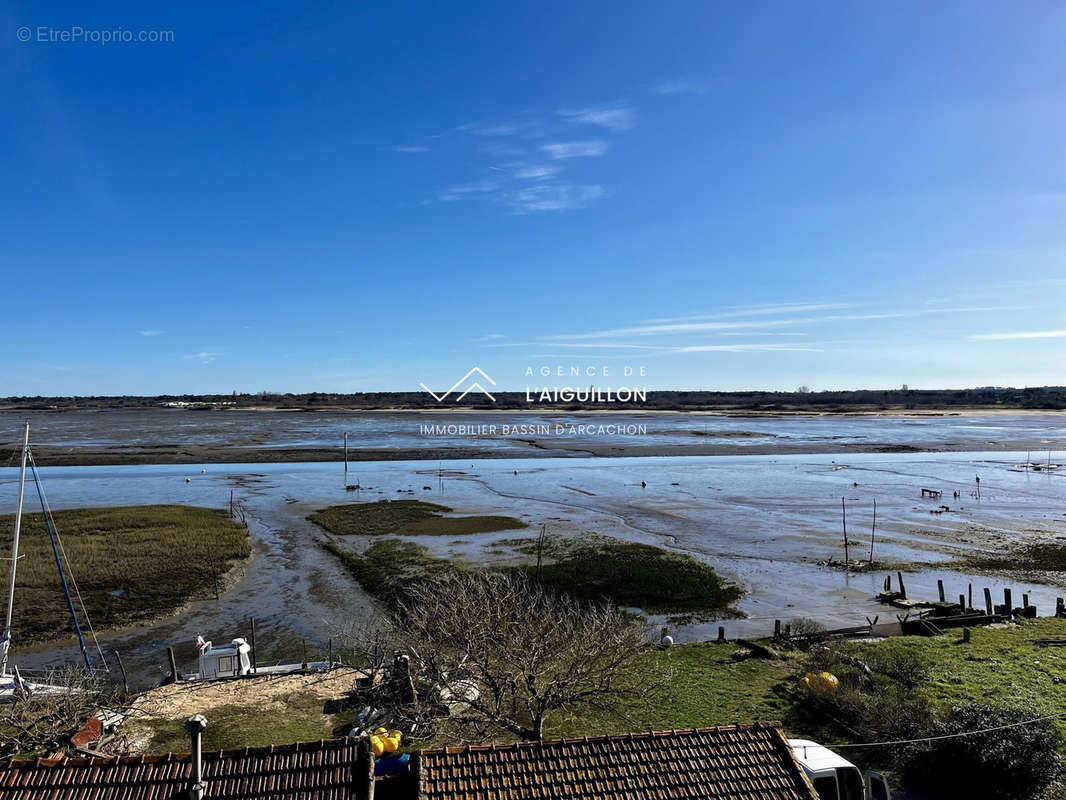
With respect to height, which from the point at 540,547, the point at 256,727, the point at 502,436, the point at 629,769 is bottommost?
the point at 256,727

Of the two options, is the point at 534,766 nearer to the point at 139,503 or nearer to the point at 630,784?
the point at 630,784

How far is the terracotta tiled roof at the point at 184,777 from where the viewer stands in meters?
9.63

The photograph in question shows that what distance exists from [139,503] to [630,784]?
56618 mm

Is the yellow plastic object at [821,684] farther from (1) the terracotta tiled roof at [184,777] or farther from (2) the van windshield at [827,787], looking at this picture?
→ (1) the terracotta tiled roof at [184,777]

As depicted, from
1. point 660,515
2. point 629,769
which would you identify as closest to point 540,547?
point 660,515

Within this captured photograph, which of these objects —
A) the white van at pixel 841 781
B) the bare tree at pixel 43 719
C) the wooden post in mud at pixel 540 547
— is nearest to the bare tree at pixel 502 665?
the white van at pixel 841 781

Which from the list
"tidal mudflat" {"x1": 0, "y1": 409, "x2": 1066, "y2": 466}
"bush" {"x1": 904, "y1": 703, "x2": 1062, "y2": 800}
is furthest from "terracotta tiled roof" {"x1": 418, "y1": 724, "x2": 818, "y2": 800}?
"tidal mudflat" {"x1": 0, "y1": 409, "x2": 1066, "y2": 466}

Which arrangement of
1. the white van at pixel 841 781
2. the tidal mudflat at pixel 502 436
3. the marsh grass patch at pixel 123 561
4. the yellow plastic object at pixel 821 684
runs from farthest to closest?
the tidal mudflat at pixel 502 436
the marsh grass patch at pixel 123 561
the yellow plastic object at pixel 821 684
the white van at pixel 841 781

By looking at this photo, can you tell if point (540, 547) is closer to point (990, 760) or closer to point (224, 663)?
point (224, 663)

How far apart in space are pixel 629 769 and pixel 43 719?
598 inches

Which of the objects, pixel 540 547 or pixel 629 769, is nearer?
pixel 629 769

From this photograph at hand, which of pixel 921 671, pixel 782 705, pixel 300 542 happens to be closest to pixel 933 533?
pixel 921 671

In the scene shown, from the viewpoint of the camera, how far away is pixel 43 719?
56.5ft

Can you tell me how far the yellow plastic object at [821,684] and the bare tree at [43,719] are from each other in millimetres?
19043
